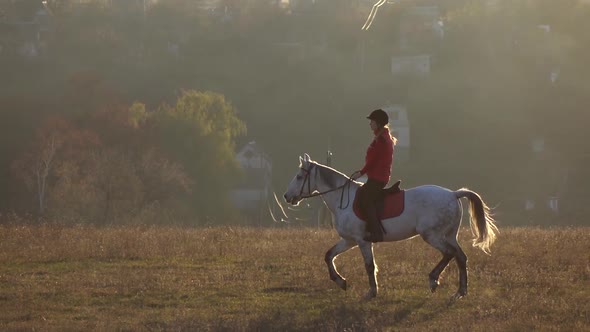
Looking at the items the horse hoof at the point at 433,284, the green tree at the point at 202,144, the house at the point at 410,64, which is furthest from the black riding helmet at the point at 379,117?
the house at the point at 410,64

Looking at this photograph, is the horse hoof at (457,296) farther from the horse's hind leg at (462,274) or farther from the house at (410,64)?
the house at (410,64)

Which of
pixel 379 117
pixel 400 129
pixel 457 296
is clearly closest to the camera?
pixel 457 296

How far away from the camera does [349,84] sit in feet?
342

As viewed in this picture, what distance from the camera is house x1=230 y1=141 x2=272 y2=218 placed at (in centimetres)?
7888

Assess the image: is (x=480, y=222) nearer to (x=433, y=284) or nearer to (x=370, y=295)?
(x=433, y=284)

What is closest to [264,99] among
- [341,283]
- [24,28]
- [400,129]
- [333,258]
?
[400,129]

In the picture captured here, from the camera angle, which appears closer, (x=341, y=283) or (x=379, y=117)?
(x=379, y=117)

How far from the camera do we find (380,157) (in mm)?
16234

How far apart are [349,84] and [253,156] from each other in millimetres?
22361

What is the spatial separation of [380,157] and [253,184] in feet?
213

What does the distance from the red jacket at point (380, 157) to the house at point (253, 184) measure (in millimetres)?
59510

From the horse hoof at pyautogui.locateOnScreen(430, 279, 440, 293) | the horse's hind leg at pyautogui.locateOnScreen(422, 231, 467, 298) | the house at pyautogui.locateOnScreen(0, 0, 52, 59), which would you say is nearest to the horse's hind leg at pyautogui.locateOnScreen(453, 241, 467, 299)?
the horse's hind leg at pyautogui.locateOnScreen(422, 231, 467, 298)

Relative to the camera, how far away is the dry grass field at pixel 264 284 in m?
14.2

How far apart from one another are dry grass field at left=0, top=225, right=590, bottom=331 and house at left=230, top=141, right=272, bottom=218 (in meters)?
53.0
